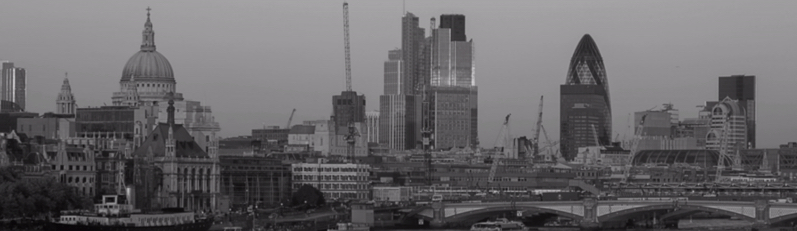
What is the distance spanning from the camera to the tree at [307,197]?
16450 centimetres

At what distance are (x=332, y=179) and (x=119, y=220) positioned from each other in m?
64.3

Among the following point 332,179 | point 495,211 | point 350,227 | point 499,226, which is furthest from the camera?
point 332,179

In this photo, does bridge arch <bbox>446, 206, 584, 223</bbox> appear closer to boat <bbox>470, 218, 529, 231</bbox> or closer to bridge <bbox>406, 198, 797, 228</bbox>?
bridge <bbox>406, 198, 797, 228</bbox>

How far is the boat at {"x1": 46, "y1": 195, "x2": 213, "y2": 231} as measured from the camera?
120062 mm

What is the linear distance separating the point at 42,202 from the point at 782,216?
63892mm

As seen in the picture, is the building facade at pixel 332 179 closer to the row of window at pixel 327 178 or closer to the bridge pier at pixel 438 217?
the row of window at pixel 327 178

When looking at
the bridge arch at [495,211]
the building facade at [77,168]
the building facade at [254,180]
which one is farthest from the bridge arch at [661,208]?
the building facade at [77,168]

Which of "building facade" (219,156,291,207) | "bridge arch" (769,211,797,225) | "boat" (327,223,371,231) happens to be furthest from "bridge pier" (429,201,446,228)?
"bridge arch" (769,211,797,225)

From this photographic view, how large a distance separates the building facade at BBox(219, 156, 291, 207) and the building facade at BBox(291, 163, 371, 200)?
1.94 meters

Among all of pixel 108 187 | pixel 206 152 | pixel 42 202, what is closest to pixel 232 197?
pixel 206 152

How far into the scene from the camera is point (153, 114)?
640ft

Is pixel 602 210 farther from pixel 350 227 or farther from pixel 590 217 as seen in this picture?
pixel 350 227

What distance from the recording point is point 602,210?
155 m

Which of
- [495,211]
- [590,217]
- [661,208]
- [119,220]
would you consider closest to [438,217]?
[495,211]
